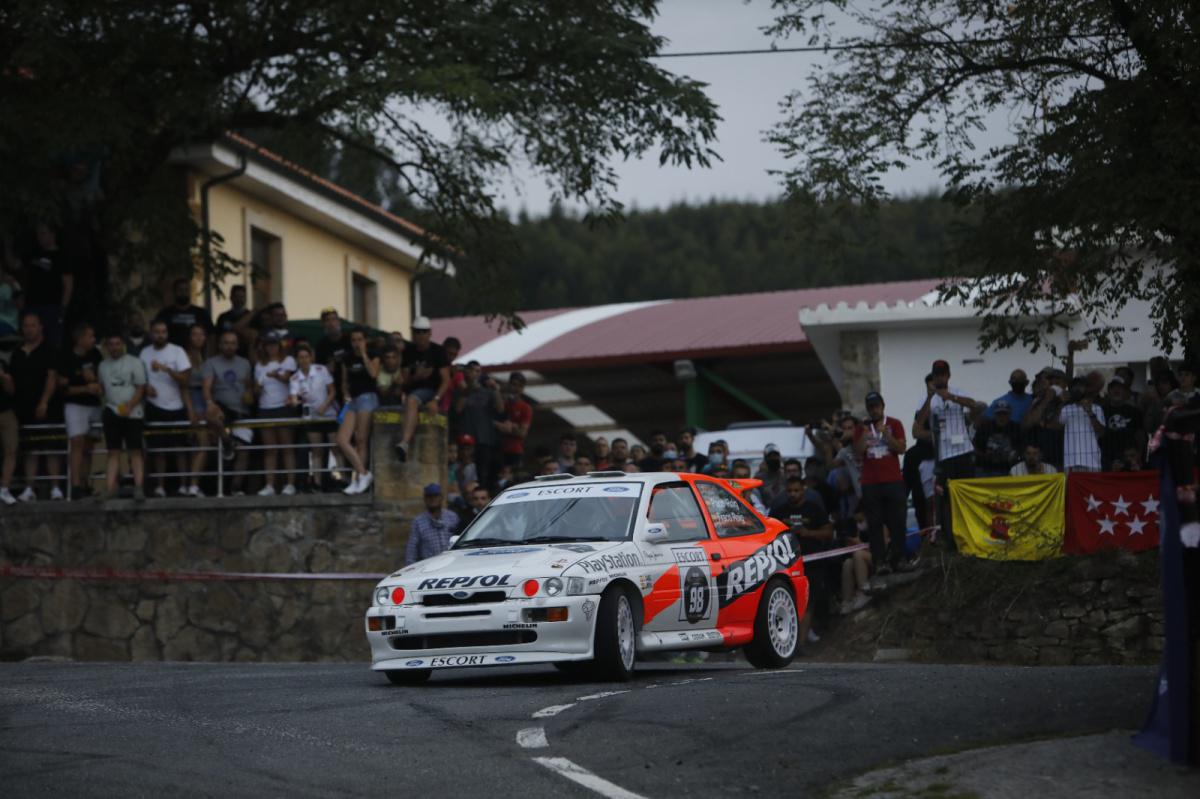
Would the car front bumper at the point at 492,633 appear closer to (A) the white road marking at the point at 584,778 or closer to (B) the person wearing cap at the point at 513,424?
(A) the white road marking at the point at 584,778

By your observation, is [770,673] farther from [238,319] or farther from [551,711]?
[238,319]

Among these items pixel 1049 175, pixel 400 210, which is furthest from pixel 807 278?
pixel 1049 175

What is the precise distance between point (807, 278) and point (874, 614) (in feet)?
230

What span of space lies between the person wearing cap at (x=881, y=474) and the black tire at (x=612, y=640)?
593 cm

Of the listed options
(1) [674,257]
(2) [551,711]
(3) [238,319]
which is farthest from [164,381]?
(1) [674,257]

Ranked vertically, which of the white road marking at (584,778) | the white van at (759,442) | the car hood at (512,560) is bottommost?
the white road marking at (584,778)

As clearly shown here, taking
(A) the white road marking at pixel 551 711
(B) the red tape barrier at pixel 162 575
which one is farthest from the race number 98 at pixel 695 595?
(B) the red tape barrier at pixel 162 575

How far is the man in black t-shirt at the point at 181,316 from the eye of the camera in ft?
66.5

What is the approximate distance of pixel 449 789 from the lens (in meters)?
7.63

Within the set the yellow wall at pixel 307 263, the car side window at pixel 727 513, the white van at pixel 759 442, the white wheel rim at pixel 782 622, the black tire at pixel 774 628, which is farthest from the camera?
the yellow wall at pixel 307 263

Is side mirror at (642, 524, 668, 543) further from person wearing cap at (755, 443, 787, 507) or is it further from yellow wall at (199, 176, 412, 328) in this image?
yellow wall at (199, 176, 412, 328)

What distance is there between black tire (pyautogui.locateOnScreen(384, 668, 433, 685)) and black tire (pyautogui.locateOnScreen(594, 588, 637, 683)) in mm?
1308

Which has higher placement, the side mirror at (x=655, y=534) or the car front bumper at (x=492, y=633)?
the side mirror at (x=655, y=534)

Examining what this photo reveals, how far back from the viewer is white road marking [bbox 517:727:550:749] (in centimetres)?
881
